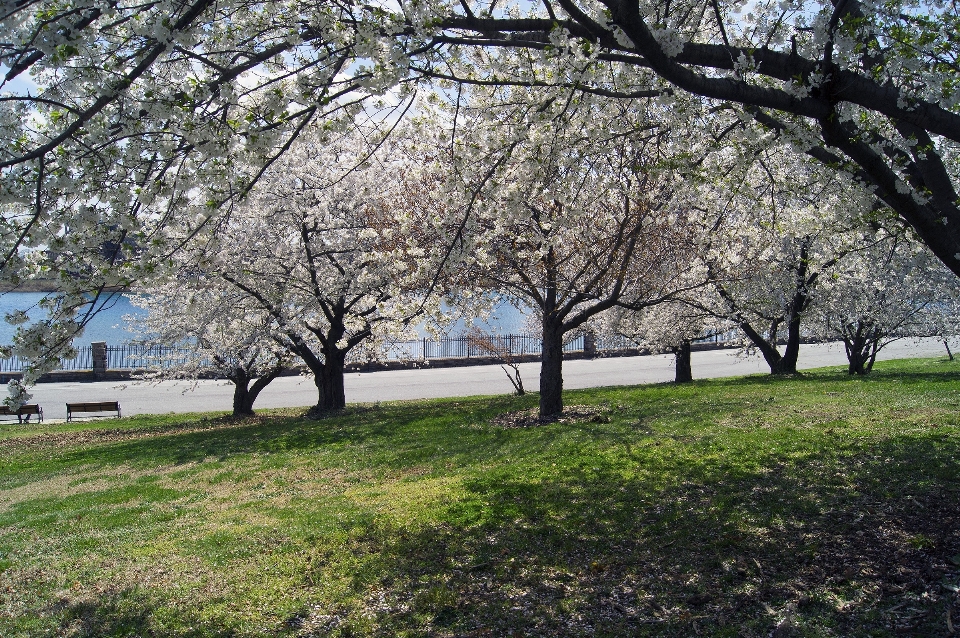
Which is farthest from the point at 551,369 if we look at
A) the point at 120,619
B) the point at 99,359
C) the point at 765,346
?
the point at 99,359

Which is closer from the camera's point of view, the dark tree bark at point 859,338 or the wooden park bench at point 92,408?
the wooden park bench at point 92,408

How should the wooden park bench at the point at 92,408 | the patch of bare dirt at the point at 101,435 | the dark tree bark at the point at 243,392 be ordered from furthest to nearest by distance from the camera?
1. the wooden park bench at the point at 92,408
2. the dark tree bark at the point at 243,392
3. the patch of bare dirt at the point at 101,435

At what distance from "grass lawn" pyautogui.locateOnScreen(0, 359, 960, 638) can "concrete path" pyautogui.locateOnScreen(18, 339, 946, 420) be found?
10.2 meters

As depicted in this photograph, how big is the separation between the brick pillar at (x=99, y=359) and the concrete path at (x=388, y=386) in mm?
1029

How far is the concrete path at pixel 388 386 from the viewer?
21.1m

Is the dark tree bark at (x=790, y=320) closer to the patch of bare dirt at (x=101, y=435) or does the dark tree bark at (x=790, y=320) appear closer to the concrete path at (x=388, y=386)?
the concrete path at (x=388, y=386)

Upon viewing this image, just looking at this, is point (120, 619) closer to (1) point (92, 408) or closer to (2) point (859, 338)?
(1) point (92, 408)

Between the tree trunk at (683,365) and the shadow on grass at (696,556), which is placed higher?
the tree trunk at (683,365)

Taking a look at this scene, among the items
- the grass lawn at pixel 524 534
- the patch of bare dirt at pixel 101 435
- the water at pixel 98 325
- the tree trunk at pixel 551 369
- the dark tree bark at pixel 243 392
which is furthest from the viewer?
the water at pixel 98 325

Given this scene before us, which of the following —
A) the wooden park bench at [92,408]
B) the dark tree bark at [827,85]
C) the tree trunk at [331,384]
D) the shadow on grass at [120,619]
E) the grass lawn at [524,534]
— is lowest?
the shadow on grass at [120,619]

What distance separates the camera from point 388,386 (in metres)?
24.0

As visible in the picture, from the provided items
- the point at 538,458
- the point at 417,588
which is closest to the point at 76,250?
the point at 417,588

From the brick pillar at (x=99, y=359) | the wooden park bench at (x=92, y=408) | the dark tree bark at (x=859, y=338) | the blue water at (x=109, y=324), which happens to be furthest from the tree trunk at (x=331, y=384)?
the blue water at (x=109, y=324)

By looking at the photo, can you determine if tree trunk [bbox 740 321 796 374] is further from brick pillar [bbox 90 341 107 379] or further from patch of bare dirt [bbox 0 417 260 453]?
brick pillar [bbox 90 341 107 379]
